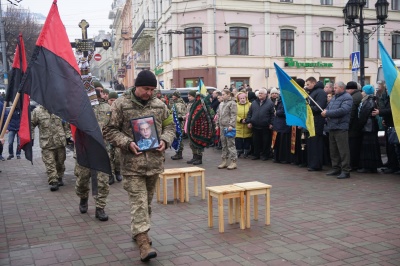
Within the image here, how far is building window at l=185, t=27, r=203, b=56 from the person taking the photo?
33875 millimetres

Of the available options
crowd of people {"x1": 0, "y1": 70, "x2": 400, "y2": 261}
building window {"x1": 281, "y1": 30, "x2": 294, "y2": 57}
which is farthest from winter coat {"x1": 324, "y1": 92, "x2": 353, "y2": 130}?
building window {"x1": 281, "y1": 30, "x2": 294, "y2": 57}

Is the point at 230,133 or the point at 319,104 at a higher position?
the point at 319,104

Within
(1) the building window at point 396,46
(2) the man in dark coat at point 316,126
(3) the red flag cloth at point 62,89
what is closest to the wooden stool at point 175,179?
(3) the red flag cloth at point 62,89

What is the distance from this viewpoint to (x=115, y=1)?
116 metres

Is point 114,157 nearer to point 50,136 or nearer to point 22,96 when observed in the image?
point 50,136

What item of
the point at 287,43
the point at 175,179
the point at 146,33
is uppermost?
the point at 146,33

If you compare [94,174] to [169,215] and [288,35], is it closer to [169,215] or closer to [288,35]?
[169,215]

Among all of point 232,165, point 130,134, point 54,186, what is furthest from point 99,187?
point 232,165

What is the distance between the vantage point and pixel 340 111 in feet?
31.0

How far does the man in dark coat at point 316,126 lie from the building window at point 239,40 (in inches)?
945

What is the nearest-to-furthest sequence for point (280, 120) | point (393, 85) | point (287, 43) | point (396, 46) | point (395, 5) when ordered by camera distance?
point (393, 85), point (280, 120), point (287, 43), point (396, 46), point (395, 5)

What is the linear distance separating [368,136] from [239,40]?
25.2 m

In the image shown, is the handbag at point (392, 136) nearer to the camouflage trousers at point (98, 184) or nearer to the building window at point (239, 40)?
the camouflage trousers at point (98, 184)

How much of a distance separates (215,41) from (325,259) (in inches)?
1160
